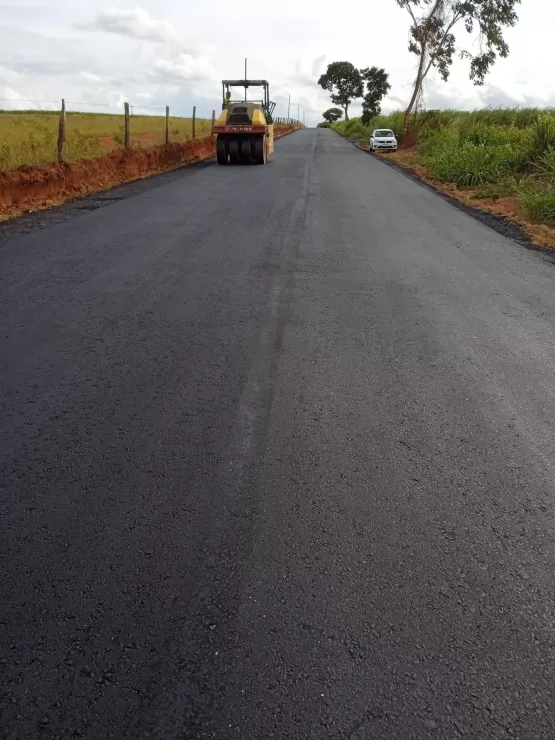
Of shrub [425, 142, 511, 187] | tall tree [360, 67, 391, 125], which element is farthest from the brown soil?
tall tree [360, 67, 391, 125]

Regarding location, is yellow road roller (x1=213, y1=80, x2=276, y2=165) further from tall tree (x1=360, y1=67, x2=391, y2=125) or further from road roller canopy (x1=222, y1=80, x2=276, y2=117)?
tall tree (x1=360, y1=67, x2=391, y2=125)

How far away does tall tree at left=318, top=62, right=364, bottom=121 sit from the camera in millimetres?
97562

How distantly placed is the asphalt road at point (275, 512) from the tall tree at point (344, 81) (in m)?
101

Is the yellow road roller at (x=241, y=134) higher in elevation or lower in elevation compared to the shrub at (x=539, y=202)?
higher

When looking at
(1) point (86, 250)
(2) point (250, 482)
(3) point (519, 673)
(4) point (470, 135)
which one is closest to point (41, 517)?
(2) point (250, 482)

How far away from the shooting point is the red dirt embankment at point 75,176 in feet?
36.4

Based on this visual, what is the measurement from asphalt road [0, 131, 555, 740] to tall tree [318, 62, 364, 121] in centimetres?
10096

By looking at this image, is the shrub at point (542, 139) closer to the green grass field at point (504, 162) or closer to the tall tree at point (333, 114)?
the green grass field at point (504, 162)

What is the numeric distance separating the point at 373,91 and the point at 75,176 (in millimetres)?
48040

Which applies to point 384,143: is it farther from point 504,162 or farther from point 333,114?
point 333,114

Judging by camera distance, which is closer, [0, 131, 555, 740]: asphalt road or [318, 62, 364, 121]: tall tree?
[0, 131, 555, 740]: asphalt road

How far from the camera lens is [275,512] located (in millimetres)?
2805

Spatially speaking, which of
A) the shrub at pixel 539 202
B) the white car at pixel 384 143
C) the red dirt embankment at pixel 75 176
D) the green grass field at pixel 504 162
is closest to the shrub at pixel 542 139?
the green grass field at pixel 504 162

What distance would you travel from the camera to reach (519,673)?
2.02m
